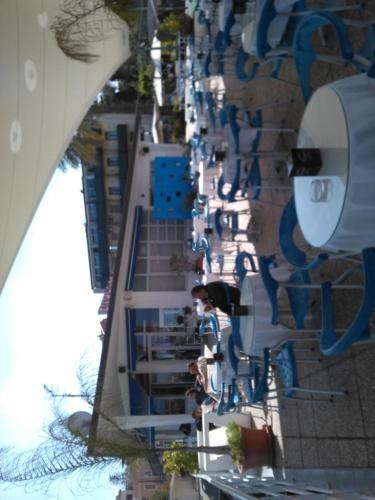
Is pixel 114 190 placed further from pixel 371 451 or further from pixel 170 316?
pixel 371 451

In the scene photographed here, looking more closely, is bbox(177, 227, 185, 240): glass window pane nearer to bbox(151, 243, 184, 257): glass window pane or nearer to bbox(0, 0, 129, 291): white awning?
bbox(151, 243, 184, 257): glass window pane

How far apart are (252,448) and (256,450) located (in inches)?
1.9

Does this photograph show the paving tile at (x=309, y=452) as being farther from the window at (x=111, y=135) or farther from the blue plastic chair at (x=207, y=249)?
the window at (x=111, y=135)

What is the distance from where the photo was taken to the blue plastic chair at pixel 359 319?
1614mm

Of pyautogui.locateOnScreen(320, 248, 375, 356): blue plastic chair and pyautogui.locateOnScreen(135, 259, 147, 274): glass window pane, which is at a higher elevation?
pyautogui.locateOnScreen(135, 259, 147, 274): glass window pane

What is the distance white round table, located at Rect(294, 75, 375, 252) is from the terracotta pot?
3251 mm

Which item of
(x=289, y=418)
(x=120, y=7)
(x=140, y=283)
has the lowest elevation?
(x=289, y=418)

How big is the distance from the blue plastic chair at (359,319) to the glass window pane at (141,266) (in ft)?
27.0

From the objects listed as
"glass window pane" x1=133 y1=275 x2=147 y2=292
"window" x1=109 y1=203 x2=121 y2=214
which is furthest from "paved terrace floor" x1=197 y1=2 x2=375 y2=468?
"window" x1=109 y1=203 x2=121 y2=214

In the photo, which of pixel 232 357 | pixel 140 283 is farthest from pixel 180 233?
pixel 232 357

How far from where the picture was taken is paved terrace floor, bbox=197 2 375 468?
3037 millimetres

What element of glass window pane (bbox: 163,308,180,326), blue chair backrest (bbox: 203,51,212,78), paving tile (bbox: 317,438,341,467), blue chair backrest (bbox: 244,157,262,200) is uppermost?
blue chair backrest (bbox: 203,51,212,78)

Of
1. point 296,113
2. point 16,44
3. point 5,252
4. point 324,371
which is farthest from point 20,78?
point 324,371

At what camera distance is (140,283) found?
9.92m
